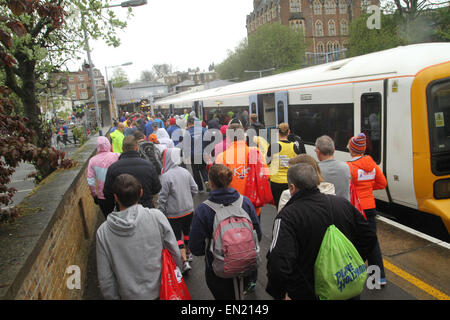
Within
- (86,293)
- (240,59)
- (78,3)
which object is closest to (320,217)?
(86,293)

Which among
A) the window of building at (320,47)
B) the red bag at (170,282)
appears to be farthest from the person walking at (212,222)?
the window of building at (320,47)

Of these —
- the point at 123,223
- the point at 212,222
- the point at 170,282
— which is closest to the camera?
the point at 123,223

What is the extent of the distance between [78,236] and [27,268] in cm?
227

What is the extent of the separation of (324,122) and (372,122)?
200cm

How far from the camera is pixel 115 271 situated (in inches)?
105

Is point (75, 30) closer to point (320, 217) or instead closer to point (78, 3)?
point (78, 3)

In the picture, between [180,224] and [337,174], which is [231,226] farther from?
[180,224]

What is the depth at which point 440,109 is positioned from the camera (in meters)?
5.52

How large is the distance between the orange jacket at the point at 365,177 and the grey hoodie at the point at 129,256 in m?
2.48

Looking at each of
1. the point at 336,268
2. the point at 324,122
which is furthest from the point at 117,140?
the point at 336,268

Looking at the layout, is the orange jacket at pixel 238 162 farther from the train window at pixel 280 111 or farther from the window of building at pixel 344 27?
the window of building at pixel 344 27

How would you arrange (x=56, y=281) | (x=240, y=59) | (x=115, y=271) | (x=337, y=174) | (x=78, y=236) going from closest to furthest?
(x=115, y=271), (x=56, y=281), (x=337, y=174), (x=78, y=236), (x=240, y=59)

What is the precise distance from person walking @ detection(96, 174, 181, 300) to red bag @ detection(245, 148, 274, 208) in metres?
2.01

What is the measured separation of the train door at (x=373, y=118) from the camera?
20.8ft
